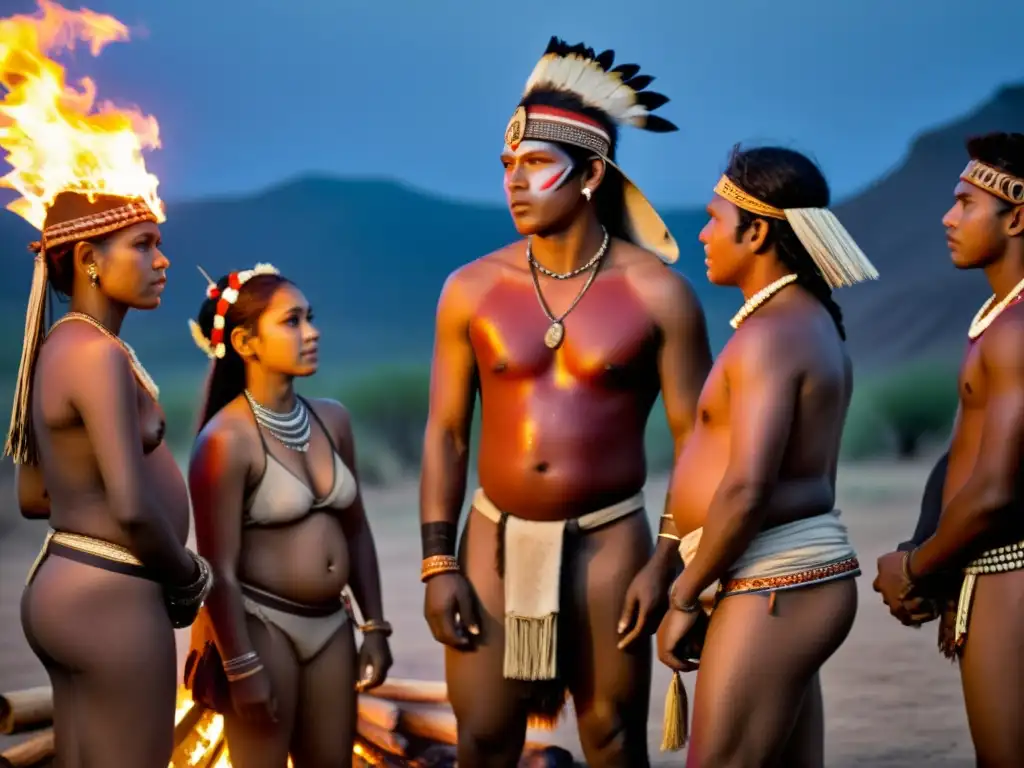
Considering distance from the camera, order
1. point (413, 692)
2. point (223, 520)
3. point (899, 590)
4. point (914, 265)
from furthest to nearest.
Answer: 1. point (914, 265)
2. point (413, 692)
3. point (223, 520)
4. point (899, 590)

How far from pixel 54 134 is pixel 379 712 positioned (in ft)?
7.13

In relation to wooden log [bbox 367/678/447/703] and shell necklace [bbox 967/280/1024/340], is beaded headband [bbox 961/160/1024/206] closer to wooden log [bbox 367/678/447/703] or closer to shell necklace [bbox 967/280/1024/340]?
shell necklace [bbox 967/280/1024/340]

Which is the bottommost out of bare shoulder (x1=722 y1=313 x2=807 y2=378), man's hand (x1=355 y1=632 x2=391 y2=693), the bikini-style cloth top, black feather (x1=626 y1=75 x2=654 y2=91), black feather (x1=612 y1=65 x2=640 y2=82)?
man's hand (x1=355 y1=632 x2=391 y2=693)

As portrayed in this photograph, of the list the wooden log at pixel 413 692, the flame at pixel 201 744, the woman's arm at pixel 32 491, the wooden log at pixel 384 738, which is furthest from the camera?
the wooden log at pixel 413 692

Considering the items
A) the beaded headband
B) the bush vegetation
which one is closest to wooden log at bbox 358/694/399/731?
the beaded headband

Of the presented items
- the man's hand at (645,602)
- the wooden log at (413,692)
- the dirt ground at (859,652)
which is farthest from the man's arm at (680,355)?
the dirt ground at (859,652)

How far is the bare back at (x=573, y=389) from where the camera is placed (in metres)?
3.62

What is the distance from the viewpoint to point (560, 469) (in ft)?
11.9

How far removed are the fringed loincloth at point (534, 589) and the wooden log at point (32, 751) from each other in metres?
1.67

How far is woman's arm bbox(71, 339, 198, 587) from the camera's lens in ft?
10.3

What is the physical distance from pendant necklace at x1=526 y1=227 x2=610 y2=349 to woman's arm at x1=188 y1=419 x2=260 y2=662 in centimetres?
82

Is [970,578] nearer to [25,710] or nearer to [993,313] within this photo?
[993,313]

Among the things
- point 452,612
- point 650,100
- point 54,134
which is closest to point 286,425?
point 452,612

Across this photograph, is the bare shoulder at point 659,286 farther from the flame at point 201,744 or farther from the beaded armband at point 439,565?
the flame at point 201,744
